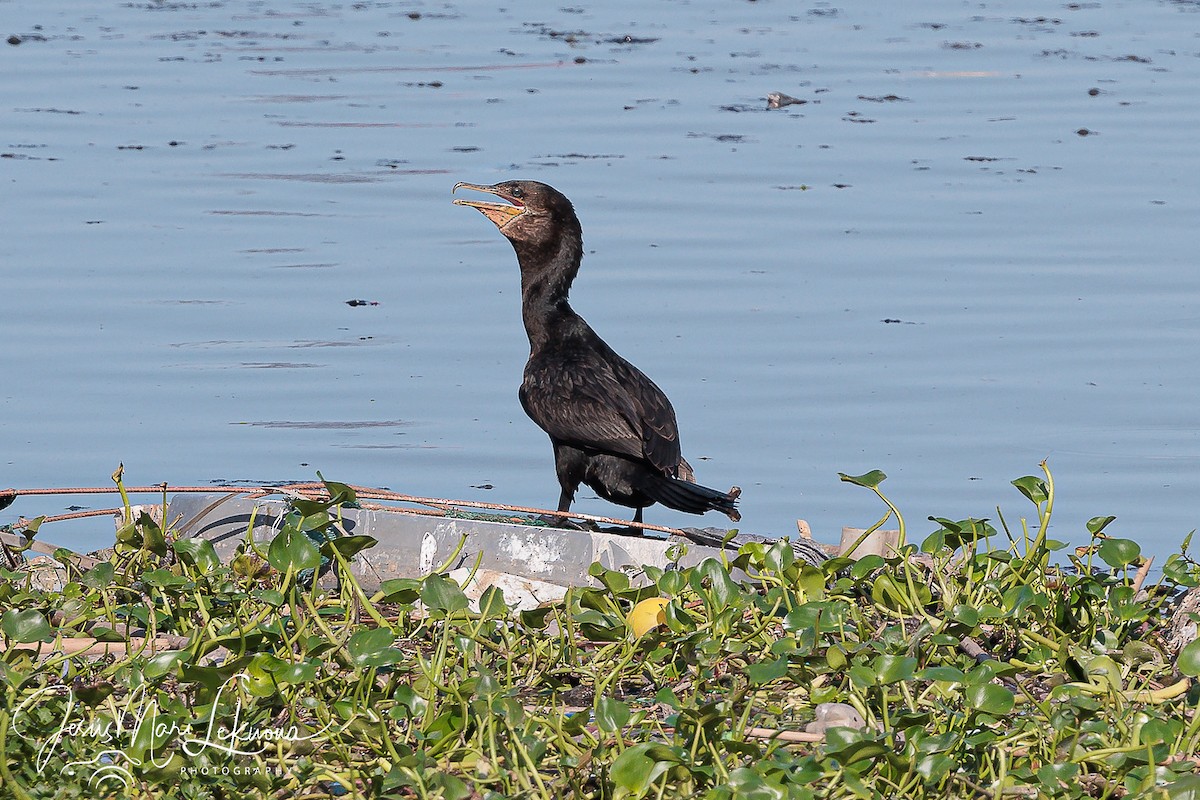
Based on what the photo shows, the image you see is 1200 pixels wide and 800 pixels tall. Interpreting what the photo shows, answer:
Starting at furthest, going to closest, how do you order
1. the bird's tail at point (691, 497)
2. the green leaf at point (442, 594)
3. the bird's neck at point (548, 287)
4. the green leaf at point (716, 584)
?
1. the bird's neck at point (548, 287)
2. the bird's tail at point (691, 497)
3. the green leaf at point (716, 584)
4. the green leaf at point (442, 594)

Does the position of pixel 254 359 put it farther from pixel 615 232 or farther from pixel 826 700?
pixel 826 700

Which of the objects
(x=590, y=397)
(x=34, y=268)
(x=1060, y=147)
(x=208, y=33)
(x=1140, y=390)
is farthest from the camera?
(x=208, y=33)

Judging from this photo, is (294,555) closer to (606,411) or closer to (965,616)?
(965,616)

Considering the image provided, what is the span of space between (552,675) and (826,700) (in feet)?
1.87

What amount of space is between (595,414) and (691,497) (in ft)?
1.53

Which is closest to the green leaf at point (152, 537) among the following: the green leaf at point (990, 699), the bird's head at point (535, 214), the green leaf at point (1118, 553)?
the green leaf at point (990, 699)

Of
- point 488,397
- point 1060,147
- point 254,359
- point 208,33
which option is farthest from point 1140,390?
point 208,33

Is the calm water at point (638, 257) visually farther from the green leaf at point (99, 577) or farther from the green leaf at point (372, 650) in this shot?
the green leaf at point (372, 650)

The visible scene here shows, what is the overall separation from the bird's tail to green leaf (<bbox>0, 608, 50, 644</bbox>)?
247 cm

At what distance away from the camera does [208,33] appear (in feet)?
53.5

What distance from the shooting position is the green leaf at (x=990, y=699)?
3.31 metres

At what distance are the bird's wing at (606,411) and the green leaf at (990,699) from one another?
2818 mm

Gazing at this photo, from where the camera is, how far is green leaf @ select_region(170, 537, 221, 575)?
4070 millimetres

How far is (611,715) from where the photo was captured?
324cm
